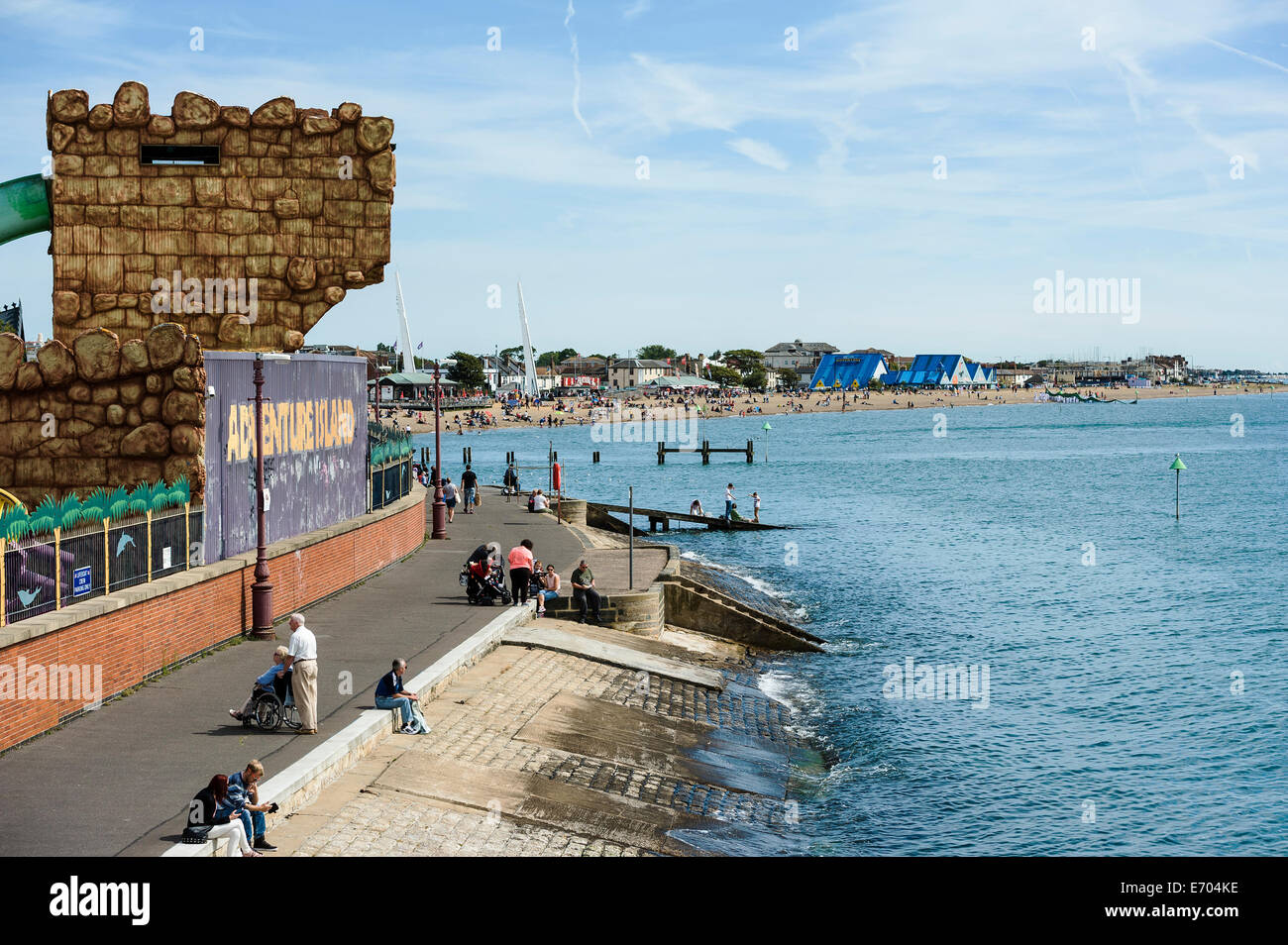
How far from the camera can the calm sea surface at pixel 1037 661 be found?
21859 mm

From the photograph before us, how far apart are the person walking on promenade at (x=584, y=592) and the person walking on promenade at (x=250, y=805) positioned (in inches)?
594

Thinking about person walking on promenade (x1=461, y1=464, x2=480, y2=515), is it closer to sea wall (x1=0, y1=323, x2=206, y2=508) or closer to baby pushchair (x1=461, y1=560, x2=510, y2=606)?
baby pushchair (x1=461, y1=560, x2=510, y2=606)

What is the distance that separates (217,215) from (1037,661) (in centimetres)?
2367

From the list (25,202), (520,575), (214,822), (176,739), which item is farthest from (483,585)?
(214,822)

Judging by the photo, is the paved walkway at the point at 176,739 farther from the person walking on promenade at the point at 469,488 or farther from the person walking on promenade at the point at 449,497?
the person walking on promenade at the point at 469,488

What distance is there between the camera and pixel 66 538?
17125mm

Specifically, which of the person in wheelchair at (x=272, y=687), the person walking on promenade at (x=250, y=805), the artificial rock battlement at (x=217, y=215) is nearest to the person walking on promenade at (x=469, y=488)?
the artificial rock battlement at (x=217, y=215)

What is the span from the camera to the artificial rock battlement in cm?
2891

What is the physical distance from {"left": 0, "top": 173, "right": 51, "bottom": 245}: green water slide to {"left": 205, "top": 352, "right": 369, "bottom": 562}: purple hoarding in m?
7.23

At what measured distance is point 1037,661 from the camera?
34.8 meters

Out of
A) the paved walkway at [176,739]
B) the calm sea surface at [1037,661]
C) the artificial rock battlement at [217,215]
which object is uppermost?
the artificial rock battlement at [217,215]

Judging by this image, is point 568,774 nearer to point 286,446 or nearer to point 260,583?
point 260,583

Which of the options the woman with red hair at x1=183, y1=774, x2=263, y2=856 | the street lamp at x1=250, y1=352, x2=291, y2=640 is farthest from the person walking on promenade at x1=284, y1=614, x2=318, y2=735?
the street lamp at x1=250, y1=352, x2=291, y2=640
